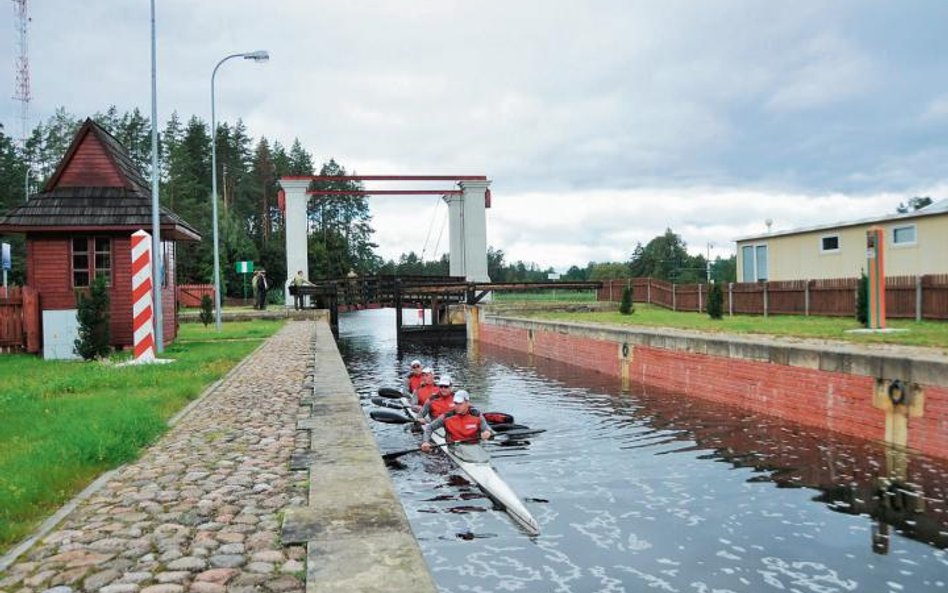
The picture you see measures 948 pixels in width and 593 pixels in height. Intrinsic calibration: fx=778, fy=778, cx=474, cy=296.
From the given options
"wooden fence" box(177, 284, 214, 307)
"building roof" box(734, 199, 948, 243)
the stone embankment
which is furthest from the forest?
the stone embankment

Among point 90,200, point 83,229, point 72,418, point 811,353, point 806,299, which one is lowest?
point 72,418

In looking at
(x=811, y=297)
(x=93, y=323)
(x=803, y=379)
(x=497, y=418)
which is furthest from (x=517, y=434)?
(x=811, y=297)

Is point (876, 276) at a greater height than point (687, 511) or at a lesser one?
greater

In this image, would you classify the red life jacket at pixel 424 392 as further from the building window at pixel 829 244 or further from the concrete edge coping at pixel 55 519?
the building window at pixel 829 244

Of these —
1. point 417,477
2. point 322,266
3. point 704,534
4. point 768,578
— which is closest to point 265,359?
point 417,477

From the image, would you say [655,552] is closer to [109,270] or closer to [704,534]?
[704,534]

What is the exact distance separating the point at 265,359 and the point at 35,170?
72.2 meters

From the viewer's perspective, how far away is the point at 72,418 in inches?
377

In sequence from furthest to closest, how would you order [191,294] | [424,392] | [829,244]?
1. [191,294]
2. [829,244]
3. [424,392]

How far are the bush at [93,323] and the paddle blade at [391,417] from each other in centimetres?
776

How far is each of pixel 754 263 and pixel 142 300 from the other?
2365cm

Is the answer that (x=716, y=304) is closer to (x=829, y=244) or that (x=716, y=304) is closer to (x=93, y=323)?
(x=829, y=244)

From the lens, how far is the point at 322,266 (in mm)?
76750

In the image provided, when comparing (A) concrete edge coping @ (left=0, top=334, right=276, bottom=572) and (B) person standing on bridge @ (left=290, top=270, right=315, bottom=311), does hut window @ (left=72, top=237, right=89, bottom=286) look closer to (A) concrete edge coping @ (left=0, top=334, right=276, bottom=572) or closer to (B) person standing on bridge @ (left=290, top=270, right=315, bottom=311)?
(A) concrete edge coping @ (left=0, top=334, right=276, bottom=572)
